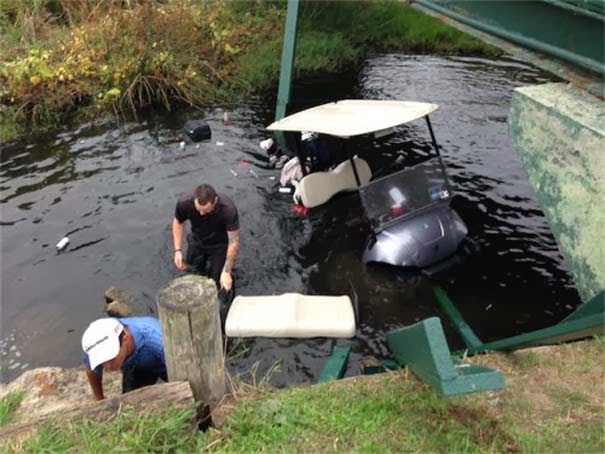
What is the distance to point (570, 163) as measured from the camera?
5457 mm

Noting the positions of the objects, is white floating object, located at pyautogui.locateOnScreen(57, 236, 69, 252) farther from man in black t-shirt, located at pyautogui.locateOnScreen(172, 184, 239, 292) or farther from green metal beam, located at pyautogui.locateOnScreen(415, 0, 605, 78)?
green metal beam, located at pyautogui.locateOnScreen(415, 0, 605, 78)

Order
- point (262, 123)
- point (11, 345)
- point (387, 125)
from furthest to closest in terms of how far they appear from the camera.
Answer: point (262, 123) < point (387, 125) < point (11, 345)

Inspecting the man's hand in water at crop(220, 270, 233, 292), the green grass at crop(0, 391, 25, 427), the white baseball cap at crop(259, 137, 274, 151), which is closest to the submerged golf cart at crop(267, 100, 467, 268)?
the man's hand in water at crop(220, 270, 233, 292)

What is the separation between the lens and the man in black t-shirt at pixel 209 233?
674 centimetres

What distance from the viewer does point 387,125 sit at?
25.1ft

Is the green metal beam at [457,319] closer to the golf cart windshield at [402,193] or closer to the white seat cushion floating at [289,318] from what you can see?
the golf cart windshield at [402,193]

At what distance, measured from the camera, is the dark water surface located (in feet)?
23.5

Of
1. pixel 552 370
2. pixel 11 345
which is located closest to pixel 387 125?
pixel 552 370

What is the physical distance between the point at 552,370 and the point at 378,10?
602 inches

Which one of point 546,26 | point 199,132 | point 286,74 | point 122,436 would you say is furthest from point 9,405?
point 286,74

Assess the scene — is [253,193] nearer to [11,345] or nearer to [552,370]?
[11,345]

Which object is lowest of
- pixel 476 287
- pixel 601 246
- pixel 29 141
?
pixel 476 287

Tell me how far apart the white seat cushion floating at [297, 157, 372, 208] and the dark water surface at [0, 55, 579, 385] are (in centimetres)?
38

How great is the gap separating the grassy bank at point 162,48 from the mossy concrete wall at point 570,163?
9476mm
